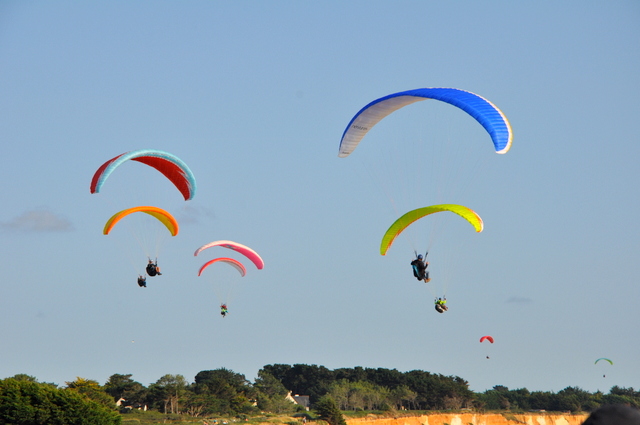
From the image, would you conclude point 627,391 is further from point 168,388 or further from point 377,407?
point 168,388

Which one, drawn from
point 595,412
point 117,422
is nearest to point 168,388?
point 117,422

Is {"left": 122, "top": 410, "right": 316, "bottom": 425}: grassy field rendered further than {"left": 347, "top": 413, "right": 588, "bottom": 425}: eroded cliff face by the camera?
No

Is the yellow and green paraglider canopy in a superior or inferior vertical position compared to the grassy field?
superior

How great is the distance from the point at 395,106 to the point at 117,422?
29.1m

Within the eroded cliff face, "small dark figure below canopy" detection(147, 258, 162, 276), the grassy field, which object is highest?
"small dark figure below canopy" detection(147, 258, 162, 276)

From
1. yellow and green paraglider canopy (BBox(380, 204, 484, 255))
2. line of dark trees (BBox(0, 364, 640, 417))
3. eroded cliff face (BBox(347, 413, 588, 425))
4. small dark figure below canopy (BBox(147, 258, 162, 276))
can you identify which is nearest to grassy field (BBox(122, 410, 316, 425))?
line of dark trees (BBox(0, 364, 640, 417))

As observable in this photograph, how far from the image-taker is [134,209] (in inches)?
1314

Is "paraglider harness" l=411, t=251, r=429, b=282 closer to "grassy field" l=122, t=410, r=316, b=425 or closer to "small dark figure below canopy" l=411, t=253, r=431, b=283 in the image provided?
"small dark figure below canopy" l=411, t=253, r=431, b=283

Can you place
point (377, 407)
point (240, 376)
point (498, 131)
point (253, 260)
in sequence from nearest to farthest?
point (498, 131) → point (253, 260) → point (377, 407) → point (240, 376)

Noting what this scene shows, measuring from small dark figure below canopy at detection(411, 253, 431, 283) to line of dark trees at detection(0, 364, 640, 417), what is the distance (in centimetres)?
4292

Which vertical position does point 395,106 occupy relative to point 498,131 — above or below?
above

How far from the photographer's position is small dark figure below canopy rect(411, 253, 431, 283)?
25.0 metres

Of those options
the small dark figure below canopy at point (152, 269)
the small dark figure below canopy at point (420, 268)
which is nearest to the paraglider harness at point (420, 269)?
the small dark figure below canopy at point (420, 268)

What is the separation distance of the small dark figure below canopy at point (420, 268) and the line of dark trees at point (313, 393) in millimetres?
42916
